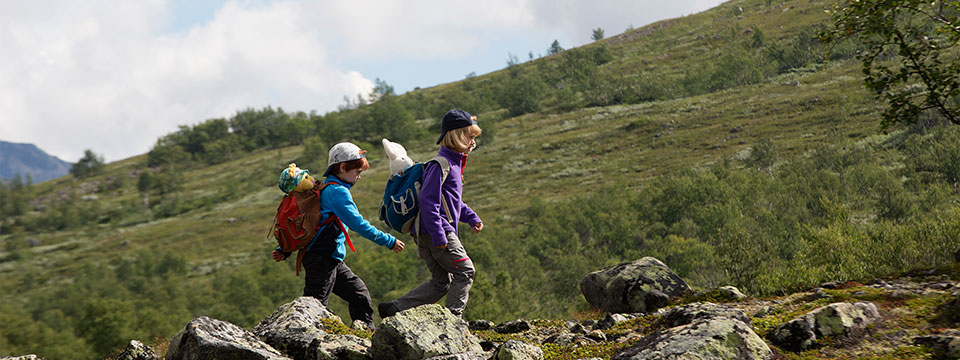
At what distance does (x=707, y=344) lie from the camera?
4676 mm

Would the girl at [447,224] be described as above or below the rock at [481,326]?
above

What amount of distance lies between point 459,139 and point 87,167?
227092mm

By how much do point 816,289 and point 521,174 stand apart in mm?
73211

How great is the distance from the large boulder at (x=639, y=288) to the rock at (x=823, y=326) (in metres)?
3.45

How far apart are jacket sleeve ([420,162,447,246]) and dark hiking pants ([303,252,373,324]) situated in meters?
1.16

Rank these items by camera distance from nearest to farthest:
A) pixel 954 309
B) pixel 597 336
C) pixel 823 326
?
pixel 823 326 → pixel 954 309 → pixel 597 336

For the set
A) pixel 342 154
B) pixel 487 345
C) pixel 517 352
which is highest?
pixel 342 154

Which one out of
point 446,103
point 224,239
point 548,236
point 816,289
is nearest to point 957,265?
point 816,289

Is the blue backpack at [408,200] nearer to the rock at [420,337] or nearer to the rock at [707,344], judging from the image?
the rock at [420,337]

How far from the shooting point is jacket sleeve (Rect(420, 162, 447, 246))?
20.0 ft

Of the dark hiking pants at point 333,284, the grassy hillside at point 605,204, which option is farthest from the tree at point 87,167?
the dark hiking pants at point 333,284

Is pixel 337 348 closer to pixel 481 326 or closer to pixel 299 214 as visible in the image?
pixel 299 214

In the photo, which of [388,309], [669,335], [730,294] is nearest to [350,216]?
[388,309]

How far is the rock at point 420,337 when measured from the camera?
4.95 meters
